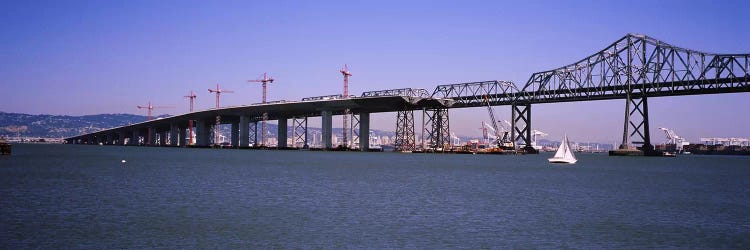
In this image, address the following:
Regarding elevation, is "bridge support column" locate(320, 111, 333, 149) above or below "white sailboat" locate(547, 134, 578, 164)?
above

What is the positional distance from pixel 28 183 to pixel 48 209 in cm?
1843

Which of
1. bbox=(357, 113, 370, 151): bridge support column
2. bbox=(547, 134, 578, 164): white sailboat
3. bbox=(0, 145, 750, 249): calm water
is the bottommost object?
bbox=(0, 145, 750, 249): calm water

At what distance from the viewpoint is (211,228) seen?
2761cm

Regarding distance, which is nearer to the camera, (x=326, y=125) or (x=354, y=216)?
(x=354, y=216)

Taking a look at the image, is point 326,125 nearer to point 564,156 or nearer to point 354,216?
point 564,156

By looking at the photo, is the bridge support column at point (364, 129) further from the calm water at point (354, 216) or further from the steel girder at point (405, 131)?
the calm water at point (354, 216)

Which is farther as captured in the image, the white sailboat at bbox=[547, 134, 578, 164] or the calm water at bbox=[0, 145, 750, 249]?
the white sailboat at bbox=[547, 134, 578, 164]

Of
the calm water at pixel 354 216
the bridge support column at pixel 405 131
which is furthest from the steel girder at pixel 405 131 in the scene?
the calm water at pixel 354 216

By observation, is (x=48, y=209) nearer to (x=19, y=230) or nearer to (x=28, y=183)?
(x=19, y=230)

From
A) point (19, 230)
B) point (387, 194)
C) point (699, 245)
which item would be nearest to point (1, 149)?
point (387, 194)

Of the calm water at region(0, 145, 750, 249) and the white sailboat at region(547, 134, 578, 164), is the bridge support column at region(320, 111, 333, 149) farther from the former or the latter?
the calm water at region(0, 145, 750, 249)

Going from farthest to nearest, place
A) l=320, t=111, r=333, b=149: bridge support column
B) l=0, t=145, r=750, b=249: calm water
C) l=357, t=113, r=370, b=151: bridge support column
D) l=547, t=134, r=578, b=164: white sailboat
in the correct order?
l=357, t=113, r=370, b=151: bridge support column → l=320, t=111, r=333, b=149: bridge support column → l=547, t=134, r=578, b=164: white sailboat → l=0, t=145, r=750, b=249: calm water

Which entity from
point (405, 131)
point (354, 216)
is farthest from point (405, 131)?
point (354, 216)

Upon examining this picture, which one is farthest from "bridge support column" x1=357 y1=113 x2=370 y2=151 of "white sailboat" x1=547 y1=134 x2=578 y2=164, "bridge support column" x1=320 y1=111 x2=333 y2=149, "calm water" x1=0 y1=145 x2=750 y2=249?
"calm water" x1=0 y1=145 x2=750 y2=249
